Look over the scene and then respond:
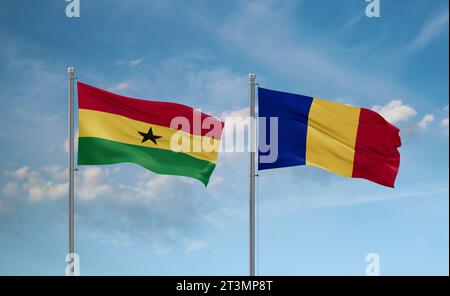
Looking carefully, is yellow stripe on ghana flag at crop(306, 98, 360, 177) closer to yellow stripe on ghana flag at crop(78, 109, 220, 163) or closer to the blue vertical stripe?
the blue vertical stripe

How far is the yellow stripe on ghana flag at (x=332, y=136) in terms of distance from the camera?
15242 millimetres

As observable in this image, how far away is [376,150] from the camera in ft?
51.6

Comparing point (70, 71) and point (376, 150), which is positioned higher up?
point (70, 71)

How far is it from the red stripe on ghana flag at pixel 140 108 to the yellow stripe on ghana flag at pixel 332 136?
243 centimetres

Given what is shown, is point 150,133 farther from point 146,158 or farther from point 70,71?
point 70,71

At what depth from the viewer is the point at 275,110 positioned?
597 inches

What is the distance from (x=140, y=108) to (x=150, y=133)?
688 mm
